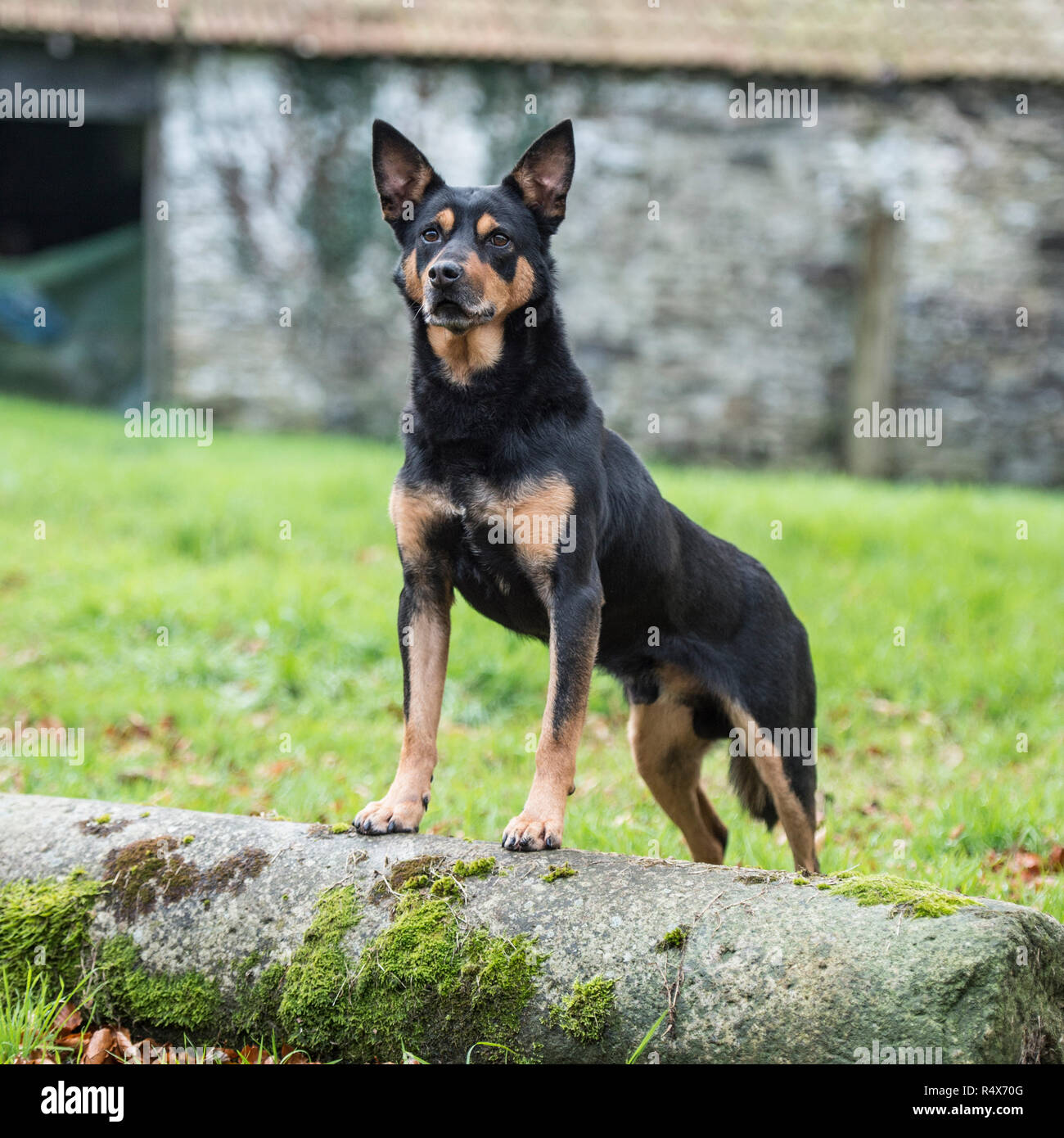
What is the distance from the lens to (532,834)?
320 centimetres

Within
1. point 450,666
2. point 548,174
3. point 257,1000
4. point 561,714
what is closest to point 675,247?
point 450,666

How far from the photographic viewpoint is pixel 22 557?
827 centimetres

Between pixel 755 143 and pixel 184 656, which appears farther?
pixel 755 143

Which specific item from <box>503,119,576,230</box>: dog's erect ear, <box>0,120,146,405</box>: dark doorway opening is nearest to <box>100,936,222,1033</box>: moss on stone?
<box>503,119,576,230</box>: dog's erect ear

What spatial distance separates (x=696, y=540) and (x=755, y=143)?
11.8m

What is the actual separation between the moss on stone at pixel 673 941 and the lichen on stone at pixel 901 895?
14.5 inches

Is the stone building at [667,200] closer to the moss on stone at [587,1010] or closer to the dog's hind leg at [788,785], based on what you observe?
the dog's hind leg at [788,785]

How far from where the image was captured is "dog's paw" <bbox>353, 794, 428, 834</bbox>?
3.37m

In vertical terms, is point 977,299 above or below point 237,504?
above

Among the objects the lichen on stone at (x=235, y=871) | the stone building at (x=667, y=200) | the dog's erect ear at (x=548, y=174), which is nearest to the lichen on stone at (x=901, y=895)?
the lichen on stone at (x=235, y=871)

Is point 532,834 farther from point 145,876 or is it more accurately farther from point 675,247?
point 675,247

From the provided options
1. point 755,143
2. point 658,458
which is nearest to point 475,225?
point 658,458

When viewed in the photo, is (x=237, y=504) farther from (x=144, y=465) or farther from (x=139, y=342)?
(x=139, y=342)

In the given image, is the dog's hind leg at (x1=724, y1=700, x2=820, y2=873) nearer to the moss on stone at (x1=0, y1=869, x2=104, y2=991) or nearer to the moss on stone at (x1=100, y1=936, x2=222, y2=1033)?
the moss on stone at (x1=100, y1=936, x2=222, y2=1033)
